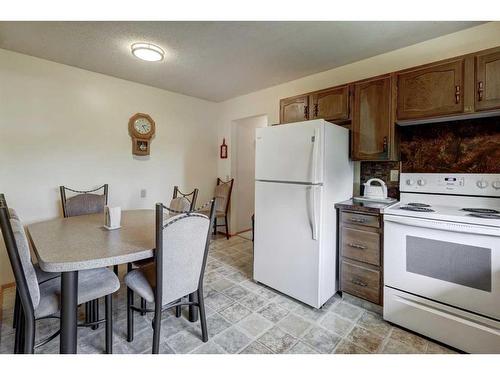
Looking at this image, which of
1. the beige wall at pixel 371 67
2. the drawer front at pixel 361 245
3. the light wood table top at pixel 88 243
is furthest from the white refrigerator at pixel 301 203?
the light wood table top at pixel 88 243

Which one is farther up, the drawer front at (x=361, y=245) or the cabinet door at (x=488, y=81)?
the cabinet door at (x=488, y=81)

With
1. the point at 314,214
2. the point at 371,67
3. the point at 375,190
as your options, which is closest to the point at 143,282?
the point at 314,214

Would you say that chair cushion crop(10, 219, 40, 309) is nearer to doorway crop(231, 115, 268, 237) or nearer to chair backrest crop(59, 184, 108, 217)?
chair backrest crop(59, 184, 108, 217)

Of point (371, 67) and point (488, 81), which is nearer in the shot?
point (488, 81)

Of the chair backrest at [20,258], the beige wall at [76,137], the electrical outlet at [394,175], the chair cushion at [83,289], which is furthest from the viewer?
the beige wall at [76,137]

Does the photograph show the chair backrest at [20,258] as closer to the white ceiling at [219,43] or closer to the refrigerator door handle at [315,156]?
the white ceiling at [219,43]

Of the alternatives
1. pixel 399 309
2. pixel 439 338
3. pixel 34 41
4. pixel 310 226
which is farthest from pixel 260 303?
pixel 34 41

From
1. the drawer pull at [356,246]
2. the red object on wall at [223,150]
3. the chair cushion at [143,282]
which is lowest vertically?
the chair cushion at [143,282]

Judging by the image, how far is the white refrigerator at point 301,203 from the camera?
78.8 inches

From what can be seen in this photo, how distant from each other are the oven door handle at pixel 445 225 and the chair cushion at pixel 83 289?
6.63 feet

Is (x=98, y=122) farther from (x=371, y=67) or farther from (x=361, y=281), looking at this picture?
(x=361, y=281)

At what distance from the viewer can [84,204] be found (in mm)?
2492

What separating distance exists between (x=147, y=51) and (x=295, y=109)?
1.61m
